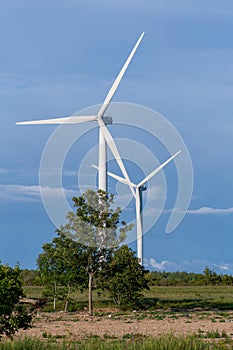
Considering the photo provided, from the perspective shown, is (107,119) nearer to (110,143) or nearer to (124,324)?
(110,143)

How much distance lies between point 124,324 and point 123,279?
10.7m

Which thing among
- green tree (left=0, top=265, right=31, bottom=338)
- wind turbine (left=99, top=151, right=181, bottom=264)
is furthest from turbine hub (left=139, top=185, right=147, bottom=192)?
green tree (left=0, top=265, right=31, bottom=338)

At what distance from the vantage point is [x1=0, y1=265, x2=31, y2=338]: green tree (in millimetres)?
23625

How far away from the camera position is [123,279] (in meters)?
48.6

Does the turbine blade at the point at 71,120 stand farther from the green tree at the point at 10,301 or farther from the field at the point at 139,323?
the green tree at the point at 10,301

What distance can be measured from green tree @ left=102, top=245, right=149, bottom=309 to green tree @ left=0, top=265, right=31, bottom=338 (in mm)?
24446

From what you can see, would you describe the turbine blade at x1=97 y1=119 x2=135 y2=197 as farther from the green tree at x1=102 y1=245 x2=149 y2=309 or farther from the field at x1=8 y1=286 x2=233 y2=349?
the field at x1=8 y1=286 x2=233 y2=349

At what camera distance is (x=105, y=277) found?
49.4 m

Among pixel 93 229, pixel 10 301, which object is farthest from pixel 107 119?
pixel 10 301

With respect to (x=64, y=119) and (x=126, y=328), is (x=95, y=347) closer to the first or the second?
(x=126, y=328)

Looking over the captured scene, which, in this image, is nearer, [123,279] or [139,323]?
[139,323]

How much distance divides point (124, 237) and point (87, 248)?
3120 mm

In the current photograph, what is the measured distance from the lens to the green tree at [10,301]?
23.6 meters

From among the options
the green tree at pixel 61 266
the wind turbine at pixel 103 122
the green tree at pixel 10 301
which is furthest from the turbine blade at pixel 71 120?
the green tree at pixel 10 301
